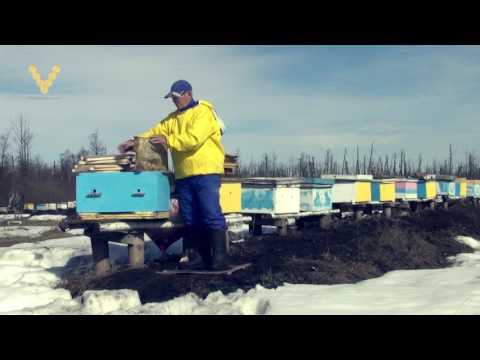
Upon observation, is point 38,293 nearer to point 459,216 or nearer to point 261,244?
point 261,244

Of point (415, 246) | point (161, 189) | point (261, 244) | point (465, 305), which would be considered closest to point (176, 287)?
point (161, 189)

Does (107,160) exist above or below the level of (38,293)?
above

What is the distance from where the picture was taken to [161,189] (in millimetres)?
6020

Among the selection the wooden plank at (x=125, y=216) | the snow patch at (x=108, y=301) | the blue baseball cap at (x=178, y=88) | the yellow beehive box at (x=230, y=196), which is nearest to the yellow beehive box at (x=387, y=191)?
the yellow beehive box at (x=230, y=196)

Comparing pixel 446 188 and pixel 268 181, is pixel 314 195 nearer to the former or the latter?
pixel 268 181

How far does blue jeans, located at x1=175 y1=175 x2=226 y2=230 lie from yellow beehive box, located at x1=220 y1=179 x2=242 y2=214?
1.30m

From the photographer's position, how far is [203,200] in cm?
543

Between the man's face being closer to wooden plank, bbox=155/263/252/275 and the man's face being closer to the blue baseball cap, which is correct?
the blue baseball cap

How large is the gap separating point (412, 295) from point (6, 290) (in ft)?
13.4

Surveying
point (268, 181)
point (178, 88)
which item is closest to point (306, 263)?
point (178, 88)

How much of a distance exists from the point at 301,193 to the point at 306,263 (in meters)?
5.31

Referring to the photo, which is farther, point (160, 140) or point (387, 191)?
point (387, 191)

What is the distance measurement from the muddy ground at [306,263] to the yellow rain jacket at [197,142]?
3.63ft

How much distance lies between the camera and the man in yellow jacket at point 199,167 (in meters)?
5.42
